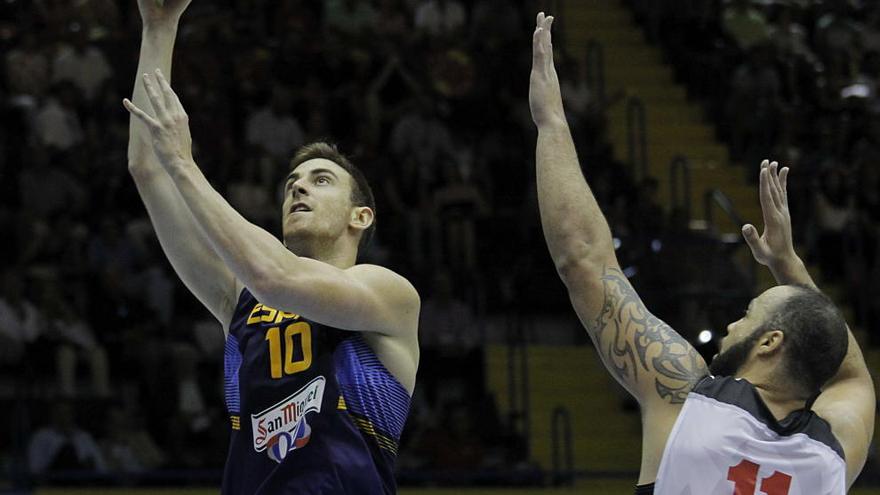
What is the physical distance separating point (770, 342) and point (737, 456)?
0.34m

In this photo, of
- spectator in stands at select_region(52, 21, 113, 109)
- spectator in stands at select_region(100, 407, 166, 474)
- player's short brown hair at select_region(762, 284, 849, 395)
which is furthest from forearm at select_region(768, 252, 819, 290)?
spectator in stands at select_region(52, 21, 113, 109)

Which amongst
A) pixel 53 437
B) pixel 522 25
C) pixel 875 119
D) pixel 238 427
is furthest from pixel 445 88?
pixel 238 427

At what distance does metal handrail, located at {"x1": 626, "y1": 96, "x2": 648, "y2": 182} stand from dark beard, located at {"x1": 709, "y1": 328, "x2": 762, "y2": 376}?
11641 mm

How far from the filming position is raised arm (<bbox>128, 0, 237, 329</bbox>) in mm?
5168

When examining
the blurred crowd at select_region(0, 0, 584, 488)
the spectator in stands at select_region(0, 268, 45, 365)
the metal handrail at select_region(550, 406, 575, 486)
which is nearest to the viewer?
the metal handrail at select_region(550, 406, 575, 486)

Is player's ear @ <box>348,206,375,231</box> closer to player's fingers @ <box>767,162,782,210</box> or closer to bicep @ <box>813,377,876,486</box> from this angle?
player's fingers @ <box>767,162,782,210</box>

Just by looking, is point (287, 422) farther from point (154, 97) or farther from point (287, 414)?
point (154, 97)

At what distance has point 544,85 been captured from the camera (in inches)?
174

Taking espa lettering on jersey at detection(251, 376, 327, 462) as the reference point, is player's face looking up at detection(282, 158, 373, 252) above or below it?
above

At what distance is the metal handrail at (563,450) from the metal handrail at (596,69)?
475 centimetres

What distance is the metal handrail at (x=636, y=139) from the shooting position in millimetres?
15898

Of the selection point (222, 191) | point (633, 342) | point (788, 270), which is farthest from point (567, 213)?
point (222, 191)

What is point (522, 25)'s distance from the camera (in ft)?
57.4

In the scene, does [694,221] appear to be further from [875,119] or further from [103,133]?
[103,133]
